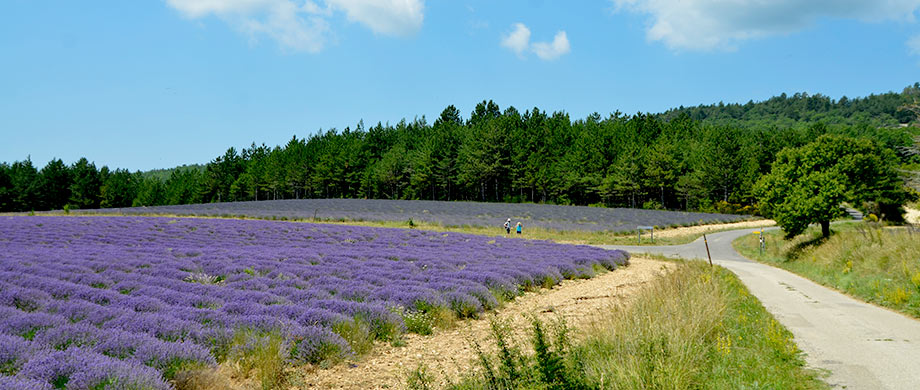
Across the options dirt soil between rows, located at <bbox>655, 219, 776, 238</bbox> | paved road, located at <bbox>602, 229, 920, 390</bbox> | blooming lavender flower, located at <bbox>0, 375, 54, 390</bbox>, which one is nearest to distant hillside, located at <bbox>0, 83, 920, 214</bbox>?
dirt soil between rows, located at <bbox>655, 219, 776, 238</bbox>

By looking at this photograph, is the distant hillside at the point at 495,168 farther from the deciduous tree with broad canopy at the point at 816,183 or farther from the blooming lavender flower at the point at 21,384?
the blooming lavender flower at the point at 21,384

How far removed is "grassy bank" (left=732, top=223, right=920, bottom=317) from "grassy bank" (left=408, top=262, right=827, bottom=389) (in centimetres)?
609

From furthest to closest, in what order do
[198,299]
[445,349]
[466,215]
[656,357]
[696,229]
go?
1. [466,215]
2. [696,229]
3. [198,299]
4. [445,349]
5. [656,357]

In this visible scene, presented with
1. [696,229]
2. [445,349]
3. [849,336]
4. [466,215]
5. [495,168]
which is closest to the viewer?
[849,336]

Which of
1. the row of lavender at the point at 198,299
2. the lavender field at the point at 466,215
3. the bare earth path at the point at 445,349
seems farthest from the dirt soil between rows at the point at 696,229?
the bare earth path at the point at 445,349

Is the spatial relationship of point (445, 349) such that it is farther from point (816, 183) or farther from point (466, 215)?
point (466, 215)

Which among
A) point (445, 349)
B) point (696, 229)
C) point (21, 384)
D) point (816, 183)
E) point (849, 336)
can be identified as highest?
point (816, 183)

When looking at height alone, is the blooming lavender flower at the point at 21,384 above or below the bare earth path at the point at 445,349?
above

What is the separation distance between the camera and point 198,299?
29.1 ft

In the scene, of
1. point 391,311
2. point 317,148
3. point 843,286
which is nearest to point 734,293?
point 843,286

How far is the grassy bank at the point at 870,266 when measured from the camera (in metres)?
11.4

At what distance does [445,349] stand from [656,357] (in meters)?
3.79

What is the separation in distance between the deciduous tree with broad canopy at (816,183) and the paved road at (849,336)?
12196mm

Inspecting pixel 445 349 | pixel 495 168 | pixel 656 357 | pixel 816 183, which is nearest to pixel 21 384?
pixel 445 349
